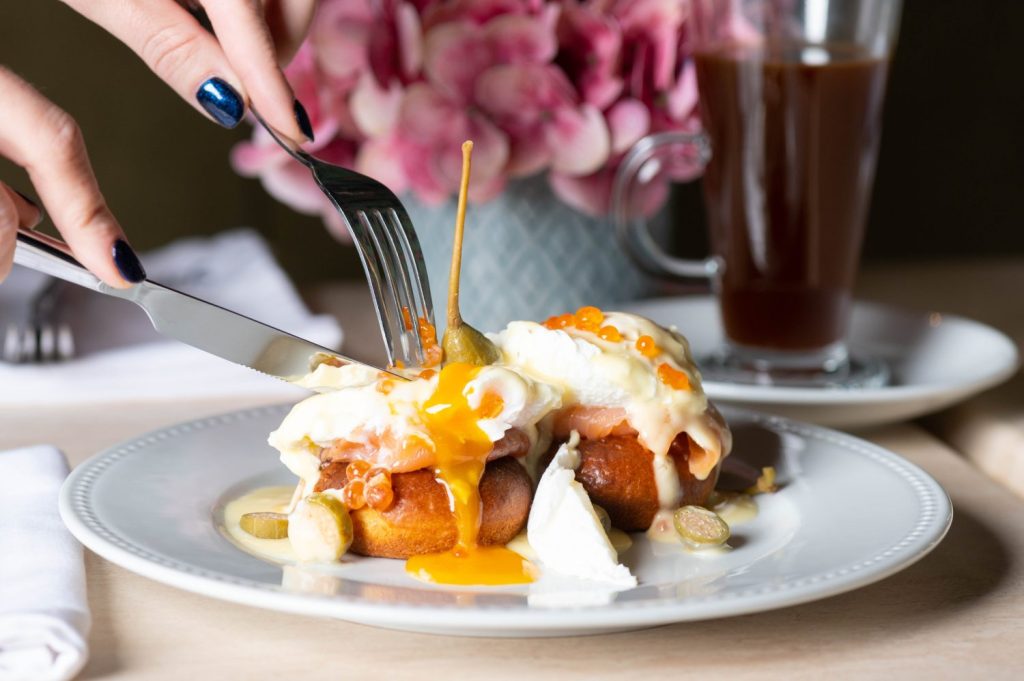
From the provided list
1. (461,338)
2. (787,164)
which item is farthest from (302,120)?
(787,164)

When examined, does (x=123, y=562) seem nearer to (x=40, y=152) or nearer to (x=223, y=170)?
(x=40, y=152)

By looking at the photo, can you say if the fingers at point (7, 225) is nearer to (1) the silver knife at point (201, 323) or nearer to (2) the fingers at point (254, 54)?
(1) the silver knife at point (201, 323)

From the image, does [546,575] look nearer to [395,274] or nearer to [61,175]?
[395,274]

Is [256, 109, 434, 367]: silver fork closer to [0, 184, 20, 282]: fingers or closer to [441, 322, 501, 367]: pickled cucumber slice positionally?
[441, 322, 501, 367]: pickled cucumber slice

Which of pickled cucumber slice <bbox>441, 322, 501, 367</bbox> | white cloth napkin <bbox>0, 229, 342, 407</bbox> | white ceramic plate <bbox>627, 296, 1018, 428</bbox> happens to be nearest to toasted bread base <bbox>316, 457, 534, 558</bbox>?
pickled cucumber slice <bbox>441, 322, 501, 367</bbox>

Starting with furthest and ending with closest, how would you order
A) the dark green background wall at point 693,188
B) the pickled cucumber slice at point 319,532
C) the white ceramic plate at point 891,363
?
the dark green background wall at point 693,188 → the white ceramic plate at point 891,363 → the pickled cucumber slice at point 319,532

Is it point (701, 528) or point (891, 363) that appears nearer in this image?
point (701, 528)

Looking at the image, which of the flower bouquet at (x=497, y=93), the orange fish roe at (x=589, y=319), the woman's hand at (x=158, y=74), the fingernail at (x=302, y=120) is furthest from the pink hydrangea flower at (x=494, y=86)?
the orange fish roe at (x=589, y=319)
